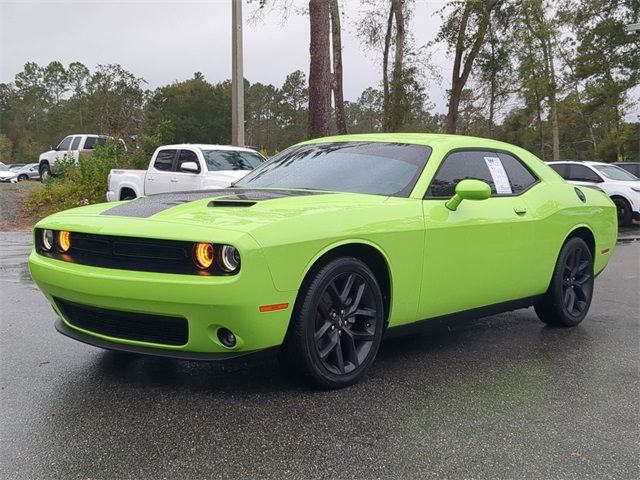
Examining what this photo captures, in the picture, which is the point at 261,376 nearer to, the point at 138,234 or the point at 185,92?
the point at 138,234

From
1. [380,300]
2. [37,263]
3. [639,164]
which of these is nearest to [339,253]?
[380,300]

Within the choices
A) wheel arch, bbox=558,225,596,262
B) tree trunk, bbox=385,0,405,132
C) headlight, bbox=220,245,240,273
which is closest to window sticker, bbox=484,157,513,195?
wheel arch, bbox=558,225,596,262

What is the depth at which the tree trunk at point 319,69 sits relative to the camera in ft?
48.9

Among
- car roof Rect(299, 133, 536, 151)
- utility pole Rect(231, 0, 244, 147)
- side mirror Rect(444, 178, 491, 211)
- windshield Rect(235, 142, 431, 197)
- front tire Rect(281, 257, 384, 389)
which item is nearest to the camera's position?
front tire Rect(281, 257, 384, 389)

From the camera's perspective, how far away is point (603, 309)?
6.30 metres

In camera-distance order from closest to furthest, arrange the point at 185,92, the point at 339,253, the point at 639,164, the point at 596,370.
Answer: the point at 339,253 → the point at 596,370 → the point at 639,164 → the point at 185,92

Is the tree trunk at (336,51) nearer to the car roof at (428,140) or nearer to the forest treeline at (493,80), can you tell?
the forest treeline at (493,80)

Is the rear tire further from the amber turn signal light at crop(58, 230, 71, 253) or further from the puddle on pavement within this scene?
the amber turn signal light at crop(58, 230, 71, 253)

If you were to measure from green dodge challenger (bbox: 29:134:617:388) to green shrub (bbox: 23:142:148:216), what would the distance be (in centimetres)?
1312

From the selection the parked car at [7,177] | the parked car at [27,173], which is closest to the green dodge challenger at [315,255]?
the parked car at [7,177]

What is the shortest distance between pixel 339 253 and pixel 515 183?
80.0 inches

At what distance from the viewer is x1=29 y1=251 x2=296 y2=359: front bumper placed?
3152mm

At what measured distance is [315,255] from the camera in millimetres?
3441

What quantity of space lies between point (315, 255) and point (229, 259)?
0.49 m
